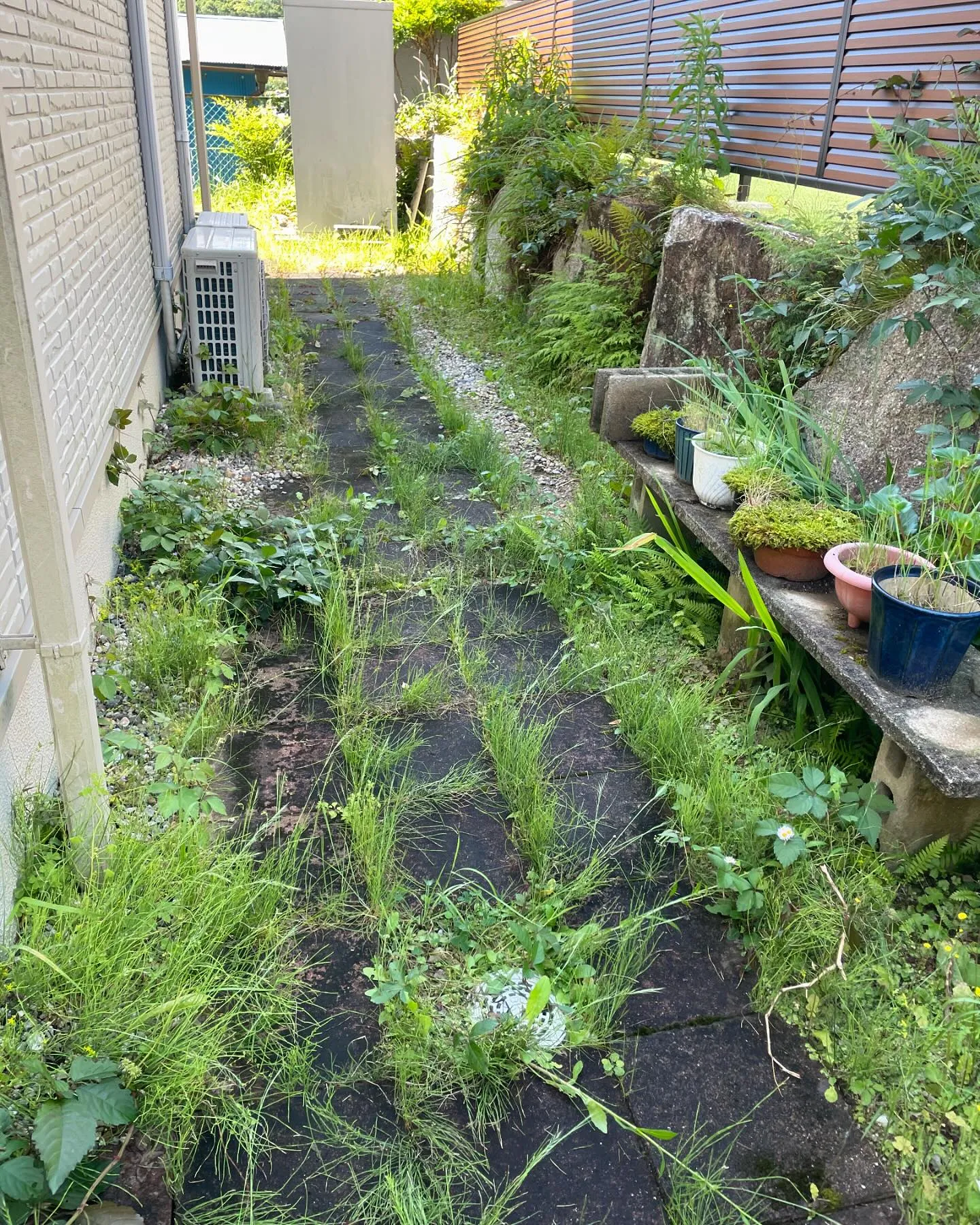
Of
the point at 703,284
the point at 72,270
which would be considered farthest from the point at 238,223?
the point at 72,270

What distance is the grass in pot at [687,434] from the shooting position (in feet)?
11.3

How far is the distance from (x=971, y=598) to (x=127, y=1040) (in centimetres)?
217

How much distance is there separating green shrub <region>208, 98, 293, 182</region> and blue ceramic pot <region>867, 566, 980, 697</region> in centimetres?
1236

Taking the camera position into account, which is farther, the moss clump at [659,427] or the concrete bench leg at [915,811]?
the moss clump at [659,427]

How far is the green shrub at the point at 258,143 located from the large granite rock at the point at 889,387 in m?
11.1

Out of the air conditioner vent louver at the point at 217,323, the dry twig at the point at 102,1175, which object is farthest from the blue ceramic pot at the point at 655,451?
the dry twig at the point at 102,1175

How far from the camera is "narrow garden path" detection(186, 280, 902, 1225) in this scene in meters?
1.64

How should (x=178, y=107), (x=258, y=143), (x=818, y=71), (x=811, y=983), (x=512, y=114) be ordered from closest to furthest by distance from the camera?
(x=811, y=983) < (x=818, y=71) < (x=178, y=107) < (x=512, y=114) < (x=258, y=143)

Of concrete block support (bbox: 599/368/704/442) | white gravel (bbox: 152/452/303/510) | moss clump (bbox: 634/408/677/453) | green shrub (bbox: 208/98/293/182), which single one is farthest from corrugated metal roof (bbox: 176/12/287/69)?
moss clump (bbox: 634/408/677/453)

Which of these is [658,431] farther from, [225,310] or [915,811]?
[225,310]

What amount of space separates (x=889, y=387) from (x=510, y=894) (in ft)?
7.41

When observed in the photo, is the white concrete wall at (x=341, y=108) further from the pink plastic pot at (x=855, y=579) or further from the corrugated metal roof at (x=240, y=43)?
the pink plastic pot at (x=855, y=579)

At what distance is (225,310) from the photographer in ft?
17.6

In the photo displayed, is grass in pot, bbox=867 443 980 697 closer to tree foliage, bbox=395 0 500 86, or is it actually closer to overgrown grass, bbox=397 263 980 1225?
overgrown grass, bbox=397 263 980 1225
